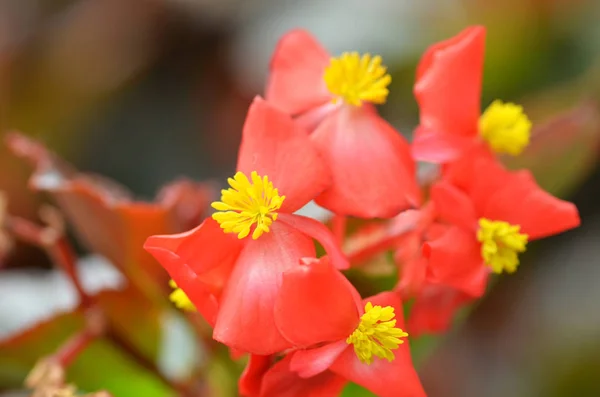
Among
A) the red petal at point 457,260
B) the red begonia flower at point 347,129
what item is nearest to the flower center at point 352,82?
the red begonia flower at point 347,129

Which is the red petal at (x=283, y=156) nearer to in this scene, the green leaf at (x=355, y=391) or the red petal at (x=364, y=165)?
the red petal at (x=364, y=165)

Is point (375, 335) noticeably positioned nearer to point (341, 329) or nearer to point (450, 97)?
point (341, 329)

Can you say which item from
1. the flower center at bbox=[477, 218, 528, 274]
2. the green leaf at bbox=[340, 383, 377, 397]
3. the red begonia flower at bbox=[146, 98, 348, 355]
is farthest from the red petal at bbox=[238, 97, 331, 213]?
the green leaf at bbox=[340, 383, 377, 397]

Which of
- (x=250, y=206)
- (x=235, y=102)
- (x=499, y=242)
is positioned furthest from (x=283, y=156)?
(x=235, y=102)

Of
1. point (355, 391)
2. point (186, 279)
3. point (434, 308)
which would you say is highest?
point (186, 279)

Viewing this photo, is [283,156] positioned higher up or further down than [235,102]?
higher up
